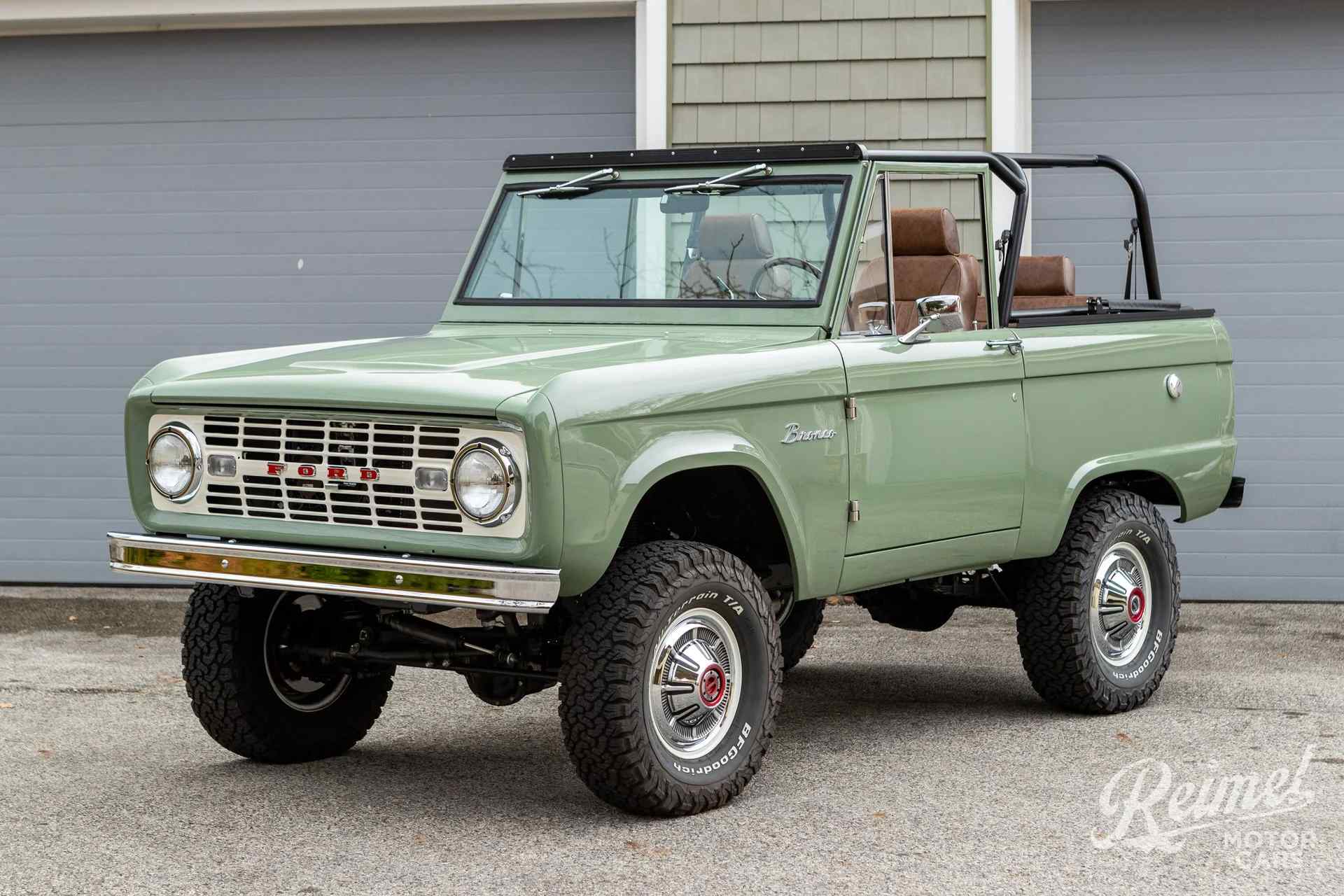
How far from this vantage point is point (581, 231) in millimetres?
6164

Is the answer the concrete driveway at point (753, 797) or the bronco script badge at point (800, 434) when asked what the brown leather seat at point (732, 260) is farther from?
the concrete driveway at point (753, 797)

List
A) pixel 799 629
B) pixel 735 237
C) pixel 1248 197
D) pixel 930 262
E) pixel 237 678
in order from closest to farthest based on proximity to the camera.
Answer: pixel 237 678
pixel 735 237
pixel 930 262
pixel 799 629
pixel 1248 197

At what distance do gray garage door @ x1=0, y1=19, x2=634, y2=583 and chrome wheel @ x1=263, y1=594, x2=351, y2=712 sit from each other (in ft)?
13.9

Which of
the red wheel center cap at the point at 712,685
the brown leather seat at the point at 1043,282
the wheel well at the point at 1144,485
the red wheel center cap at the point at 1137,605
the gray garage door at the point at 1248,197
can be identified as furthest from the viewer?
the gray garage door at the point at 1248,197

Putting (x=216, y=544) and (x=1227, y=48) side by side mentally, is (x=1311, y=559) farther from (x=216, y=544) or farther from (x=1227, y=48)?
(x=216, y=544)

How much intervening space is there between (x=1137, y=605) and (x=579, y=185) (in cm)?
260

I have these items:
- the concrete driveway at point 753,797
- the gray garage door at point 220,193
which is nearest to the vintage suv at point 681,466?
the concrete driveway at point 753,797

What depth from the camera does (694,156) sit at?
6094 millimetres

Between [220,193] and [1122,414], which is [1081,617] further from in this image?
[220,193]

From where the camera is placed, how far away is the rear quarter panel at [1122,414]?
614 centimetres

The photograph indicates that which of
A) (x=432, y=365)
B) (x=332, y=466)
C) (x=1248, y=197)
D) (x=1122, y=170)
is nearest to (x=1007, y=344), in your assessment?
(x=1122, y=170)

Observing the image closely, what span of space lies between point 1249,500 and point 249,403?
603cm

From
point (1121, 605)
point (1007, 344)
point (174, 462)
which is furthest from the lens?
point (1121, 605)

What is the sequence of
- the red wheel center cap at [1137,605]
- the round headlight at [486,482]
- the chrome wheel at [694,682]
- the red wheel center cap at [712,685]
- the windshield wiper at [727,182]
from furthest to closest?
the red wheel center cap at [1137,605] → the windshield wiper at [727,182] → the red wheel center cap at [712,685] → the chrome wheel at [694,682] → the round headlight at [486,482]
